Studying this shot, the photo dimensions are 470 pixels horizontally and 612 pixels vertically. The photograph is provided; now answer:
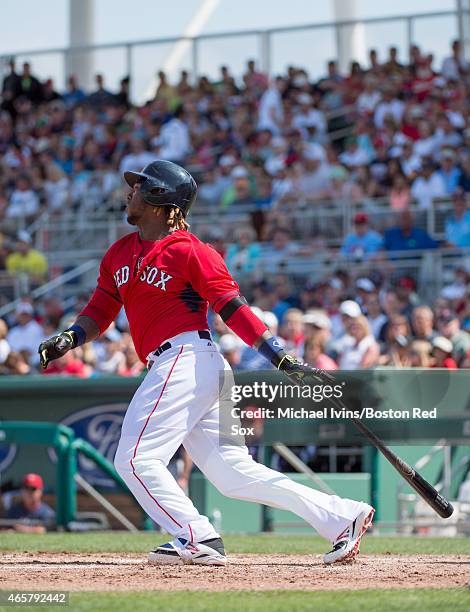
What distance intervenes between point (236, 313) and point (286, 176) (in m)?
11.5

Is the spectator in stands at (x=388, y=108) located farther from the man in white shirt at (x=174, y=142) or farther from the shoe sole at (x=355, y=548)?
the shoe sole at (x=355, y=548)

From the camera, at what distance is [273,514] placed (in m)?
10.9

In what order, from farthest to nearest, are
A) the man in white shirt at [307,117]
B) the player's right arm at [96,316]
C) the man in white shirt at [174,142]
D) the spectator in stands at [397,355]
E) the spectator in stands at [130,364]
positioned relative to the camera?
the man in white shirt at [174,142] → the man in white shirt at [307,117] → the spectator in stands at [130,364] → the spectator in stands at [397,355] → the player's right arm at [96,316]

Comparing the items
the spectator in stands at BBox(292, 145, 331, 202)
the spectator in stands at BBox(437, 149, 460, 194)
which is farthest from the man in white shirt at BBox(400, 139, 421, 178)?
the spectator in stands at BBox(292, 145, 331, 202)

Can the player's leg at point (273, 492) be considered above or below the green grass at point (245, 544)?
above

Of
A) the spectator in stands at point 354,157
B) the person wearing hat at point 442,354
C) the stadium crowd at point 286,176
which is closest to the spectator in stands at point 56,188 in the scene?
the stadium crowd at point 286,176

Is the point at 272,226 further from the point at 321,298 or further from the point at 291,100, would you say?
the point at 291,100

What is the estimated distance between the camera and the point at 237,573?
6.05m

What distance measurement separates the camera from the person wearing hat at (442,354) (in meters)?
11.0

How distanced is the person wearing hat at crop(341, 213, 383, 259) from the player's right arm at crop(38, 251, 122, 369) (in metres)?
8.90

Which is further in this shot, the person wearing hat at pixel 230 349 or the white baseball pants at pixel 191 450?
the person wearing hat at pixel 230 349

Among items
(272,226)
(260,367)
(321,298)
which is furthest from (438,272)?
(260,367)

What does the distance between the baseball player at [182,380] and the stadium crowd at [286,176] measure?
4.96 meters

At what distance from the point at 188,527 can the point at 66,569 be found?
69cm
